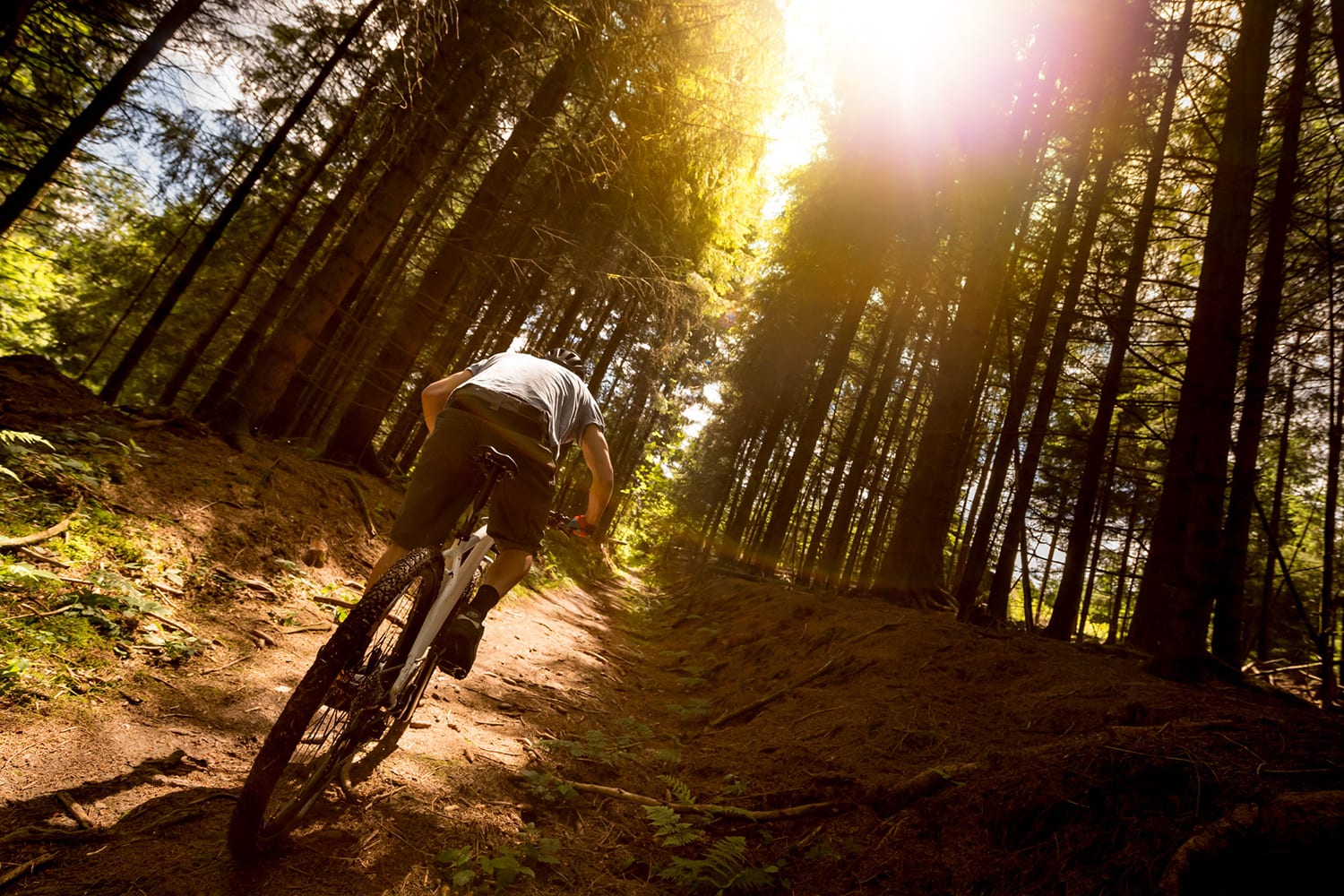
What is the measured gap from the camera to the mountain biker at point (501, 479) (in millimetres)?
2662

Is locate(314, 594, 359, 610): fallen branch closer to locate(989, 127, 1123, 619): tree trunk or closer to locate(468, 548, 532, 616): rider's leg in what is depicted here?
locate(468, 548, 532, 616): rider's leg

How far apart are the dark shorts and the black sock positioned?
0.22 m

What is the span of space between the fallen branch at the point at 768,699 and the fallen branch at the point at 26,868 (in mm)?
3680

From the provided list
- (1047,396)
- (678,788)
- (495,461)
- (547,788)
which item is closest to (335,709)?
(495,461)

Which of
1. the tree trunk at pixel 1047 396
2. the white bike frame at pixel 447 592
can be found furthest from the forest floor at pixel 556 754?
the tree trunk at pixel 1047 396

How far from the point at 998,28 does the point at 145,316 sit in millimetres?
25924

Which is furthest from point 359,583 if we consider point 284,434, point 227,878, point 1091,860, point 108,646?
point 1091,860

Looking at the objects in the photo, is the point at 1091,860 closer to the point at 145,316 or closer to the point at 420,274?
the point at 420,274

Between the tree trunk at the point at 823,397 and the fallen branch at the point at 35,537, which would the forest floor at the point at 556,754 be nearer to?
the fallen branch at the point at 35,537

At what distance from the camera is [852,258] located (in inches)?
493

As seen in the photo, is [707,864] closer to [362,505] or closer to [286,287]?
[362,505]

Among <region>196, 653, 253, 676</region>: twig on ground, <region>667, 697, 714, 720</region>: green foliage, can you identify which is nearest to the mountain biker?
<region>196, 653, 253, 676</region>: twig on ground

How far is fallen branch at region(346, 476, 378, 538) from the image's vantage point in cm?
624

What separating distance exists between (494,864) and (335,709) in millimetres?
863
